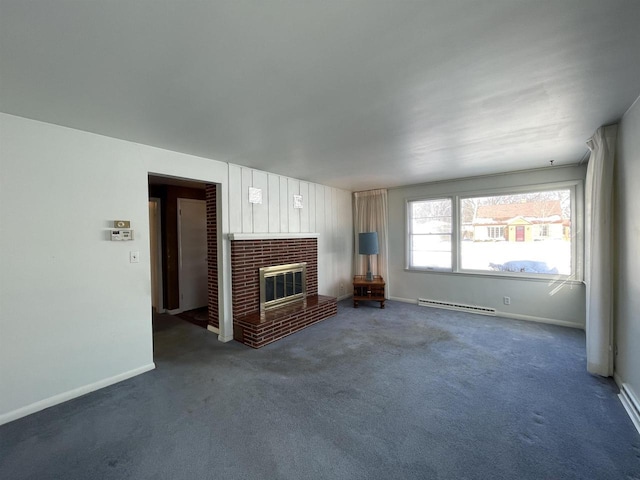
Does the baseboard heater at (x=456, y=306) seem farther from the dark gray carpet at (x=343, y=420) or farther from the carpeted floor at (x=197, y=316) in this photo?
the carpeted floor at (x=197, y=316)

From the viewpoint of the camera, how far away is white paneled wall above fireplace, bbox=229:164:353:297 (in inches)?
150

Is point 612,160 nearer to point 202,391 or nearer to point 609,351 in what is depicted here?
point 609,351

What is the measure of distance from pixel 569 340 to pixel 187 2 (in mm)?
4983

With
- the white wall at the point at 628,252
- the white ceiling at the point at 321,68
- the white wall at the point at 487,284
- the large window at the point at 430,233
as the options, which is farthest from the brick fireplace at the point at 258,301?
the white wall at the point at 628,252

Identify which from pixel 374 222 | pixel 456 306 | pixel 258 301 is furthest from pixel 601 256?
pixel 258 301

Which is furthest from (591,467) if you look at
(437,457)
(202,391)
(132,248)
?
(132,248)

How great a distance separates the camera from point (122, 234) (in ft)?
8.73

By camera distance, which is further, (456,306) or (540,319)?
(456,306)

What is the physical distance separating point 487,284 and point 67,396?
5605 millimetres

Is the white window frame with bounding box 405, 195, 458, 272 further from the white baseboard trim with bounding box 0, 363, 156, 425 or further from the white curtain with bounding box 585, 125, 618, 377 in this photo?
the white baseboard trim with bounding box 0, 363, 156, 425

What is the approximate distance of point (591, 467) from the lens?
1609 mm

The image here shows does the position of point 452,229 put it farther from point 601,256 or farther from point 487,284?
point 601,256

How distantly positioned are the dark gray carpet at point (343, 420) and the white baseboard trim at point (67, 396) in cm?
7

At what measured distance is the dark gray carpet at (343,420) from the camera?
1636 mm
